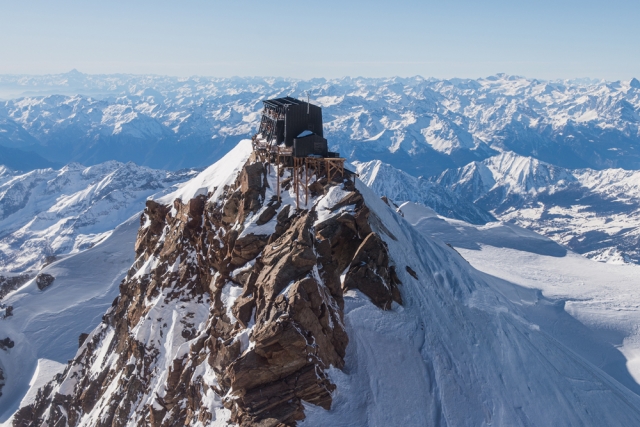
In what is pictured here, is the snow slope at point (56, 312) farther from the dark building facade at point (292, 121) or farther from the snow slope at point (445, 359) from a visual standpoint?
the dark building facade at point (292, 121)

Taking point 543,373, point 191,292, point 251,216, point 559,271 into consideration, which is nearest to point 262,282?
point 251,216

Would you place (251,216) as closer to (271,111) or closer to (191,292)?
(191,292)

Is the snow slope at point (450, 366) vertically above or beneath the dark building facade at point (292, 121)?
beneath

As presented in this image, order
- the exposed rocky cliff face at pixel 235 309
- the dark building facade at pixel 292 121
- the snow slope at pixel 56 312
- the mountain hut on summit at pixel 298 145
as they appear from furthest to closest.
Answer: the snow slope at pixel 56 312 → the dark building facade at pixel 292 121 → the mountain hut on summit at pixel 298 145 → the exposed rocky cliff face at pixel 235 309

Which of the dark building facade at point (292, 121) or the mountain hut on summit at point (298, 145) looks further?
the dark building facade at point (292, 121)

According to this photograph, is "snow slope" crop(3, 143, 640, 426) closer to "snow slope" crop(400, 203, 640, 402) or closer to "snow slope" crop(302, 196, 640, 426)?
"snow slope" crop(302, 196, 640, 426)

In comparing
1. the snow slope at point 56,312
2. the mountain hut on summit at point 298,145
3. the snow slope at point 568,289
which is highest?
the mountain hut on summit at point 298,145

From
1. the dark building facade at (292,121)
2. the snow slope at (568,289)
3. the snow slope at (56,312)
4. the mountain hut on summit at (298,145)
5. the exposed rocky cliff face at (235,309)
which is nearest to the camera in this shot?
the exposed rocky cliff face at (235,309)

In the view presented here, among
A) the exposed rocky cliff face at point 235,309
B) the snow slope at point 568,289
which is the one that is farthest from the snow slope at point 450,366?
the snow slope at point 568,289
